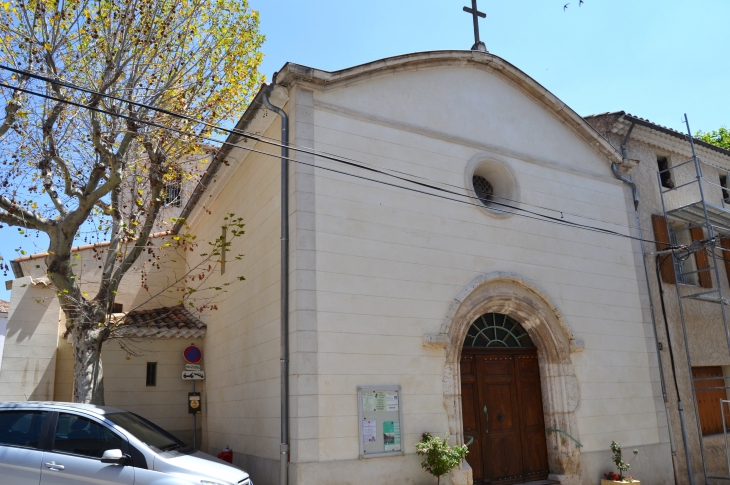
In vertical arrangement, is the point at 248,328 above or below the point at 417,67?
below

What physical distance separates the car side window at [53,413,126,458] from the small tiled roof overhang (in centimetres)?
541

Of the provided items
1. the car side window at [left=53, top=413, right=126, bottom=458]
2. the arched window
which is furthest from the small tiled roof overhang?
the arched window

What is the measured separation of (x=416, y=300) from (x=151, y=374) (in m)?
6.49

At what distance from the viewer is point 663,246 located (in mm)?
13094

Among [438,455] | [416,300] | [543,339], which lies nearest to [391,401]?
[438,455]

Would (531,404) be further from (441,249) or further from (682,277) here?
(682,277)

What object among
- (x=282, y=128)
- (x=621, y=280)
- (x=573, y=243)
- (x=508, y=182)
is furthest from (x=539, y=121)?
(x=282, y=128)

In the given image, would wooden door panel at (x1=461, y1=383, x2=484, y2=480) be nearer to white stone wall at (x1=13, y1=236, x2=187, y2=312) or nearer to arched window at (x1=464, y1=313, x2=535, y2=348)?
arched window at (x1=464, y1=313, x2=535, y2=348)

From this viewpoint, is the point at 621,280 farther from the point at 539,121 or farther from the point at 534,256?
the point at 539,121

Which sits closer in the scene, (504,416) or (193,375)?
(504,416)

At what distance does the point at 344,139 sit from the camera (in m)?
9.46

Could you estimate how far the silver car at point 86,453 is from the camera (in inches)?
240

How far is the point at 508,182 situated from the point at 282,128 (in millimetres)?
4406

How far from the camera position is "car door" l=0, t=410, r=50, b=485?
6199 millimetres
